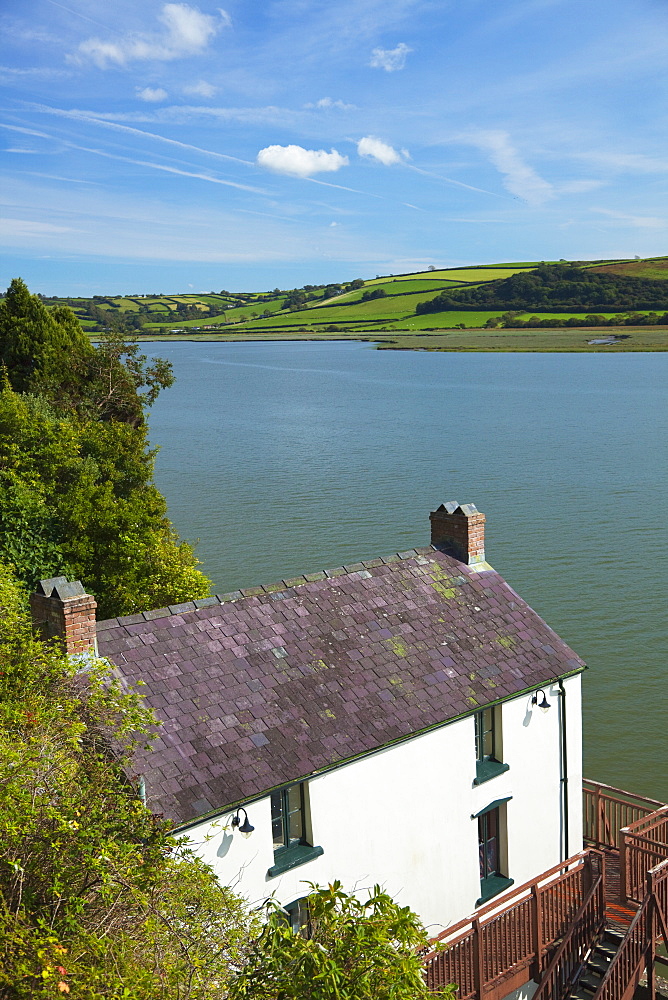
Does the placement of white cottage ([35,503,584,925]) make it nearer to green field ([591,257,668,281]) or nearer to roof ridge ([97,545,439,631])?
roof ridge ([97,545,439,631])

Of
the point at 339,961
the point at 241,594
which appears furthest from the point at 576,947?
the point at 339,961

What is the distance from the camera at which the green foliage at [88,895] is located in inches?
265

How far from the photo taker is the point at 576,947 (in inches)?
581

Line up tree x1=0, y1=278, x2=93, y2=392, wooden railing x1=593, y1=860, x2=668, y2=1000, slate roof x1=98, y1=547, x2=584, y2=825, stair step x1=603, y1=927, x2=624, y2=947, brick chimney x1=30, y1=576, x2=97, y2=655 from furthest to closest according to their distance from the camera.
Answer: tree x1=0, y1=278, x2=93, y2=392 → stair step x1=603, y1=927, x2=624, y2=947 → wooden railing x1=593, y1=860, x2=668, y2=1000 → slate roof x1=98, y1=547, x2=584, y2=825 → brick chimney x1=30, y1=576, x2=97, y2=655

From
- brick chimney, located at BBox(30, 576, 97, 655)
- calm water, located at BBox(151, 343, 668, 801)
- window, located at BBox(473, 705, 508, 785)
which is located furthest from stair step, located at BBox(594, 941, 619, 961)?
brick chimney, located at BBox(30, 576, 97, 655)

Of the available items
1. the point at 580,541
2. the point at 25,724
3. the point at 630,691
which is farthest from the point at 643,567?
the point at 25,724

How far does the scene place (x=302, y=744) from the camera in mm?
13867

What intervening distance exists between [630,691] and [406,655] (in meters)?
14.6

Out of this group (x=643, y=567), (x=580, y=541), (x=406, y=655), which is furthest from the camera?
(x=580, y=541)

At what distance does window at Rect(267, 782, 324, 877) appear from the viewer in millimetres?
13586

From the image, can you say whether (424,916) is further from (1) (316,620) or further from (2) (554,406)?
(2) (554,406)

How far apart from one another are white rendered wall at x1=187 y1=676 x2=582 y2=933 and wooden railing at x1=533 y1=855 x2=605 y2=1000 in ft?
6.35

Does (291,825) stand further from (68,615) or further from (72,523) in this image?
(72,523)

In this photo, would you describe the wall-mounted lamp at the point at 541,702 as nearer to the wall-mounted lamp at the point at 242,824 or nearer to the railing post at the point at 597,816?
the railing post at the point at 597,816
